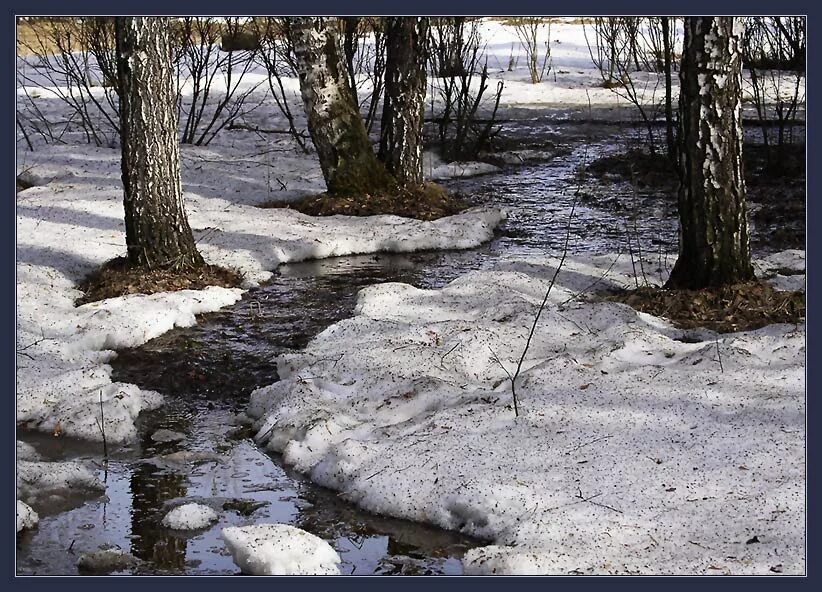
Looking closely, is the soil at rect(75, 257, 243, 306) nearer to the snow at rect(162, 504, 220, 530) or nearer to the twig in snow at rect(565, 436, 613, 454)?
the snow at rect(162, 504, 220, 530)

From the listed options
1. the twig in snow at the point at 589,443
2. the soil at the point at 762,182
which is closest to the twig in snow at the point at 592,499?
the twig in snow at the point at 589,443

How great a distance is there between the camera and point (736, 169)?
597cm

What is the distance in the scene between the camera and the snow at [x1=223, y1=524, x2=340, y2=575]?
11.8ft

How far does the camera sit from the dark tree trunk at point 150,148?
22.6 feet

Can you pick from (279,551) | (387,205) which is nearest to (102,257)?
(387,205)

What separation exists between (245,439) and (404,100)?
5877 mm

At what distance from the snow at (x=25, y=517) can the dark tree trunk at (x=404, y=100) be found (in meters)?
6.53

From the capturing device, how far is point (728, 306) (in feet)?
19.6

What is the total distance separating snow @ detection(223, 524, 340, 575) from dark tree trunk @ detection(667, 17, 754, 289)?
3.33m

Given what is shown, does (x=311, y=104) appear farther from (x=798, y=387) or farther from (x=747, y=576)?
(x=747, y=576)

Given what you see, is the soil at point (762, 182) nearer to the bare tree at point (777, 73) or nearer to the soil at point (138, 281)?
the bare tree at point (777, 73)

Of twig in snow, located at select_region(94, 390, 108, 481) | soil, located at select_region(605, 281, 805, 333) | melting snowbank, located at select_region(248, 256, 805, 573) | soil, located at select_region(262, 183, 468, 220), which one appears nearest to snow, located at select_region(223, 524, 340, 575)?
melting snowbank, located at select_region(248, 256, 805, 573)

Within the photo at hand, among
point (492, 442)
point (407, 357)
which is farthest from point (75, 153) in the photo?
point (492, 442)

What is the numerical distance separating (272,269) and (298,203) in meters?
2.16
